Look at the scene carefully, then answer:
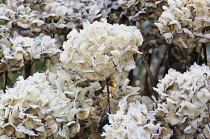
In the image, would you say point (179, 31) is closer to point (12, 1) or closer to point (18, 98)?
point (18, 98)

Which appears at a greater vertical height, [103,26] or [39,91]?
[103,26]

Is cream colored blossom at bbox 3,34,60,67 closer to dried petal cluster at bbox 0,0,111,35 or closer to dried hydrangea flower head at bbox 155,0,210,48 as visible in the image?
dried petal cluster at bbox 0,0,111,35

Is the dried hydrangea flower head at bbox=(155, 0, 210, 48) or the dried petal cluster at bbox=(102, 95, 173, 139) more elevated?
the dried hydrangea flower head at bbox=(155, 0, 210, 48)

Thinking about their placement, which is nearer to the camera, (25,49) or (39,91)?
(39,91)

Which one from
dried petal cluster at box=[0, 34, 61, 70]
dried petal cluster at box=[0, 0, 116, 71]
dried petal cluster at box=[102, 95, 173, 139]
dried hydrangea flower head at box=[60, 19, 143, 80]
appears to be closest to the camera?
dried petal cluster at box=[102, 95, 173, 139]

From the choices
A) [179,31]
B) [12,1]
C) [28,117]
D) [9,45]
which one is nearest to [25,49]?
[9,45]

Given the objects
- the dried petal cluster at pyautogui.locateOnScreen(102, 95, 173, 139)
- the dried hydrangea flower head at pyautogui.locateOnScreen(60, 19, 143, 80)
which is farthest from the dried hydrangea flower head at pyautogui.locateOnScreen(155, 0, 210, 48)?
the dried petal cluster at pyautogui.locateOnScreen(102, 95, 173, 139)

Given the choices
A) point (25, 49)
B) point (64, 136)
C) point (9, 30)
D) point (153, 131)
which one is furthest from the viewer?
point (9, 30)
